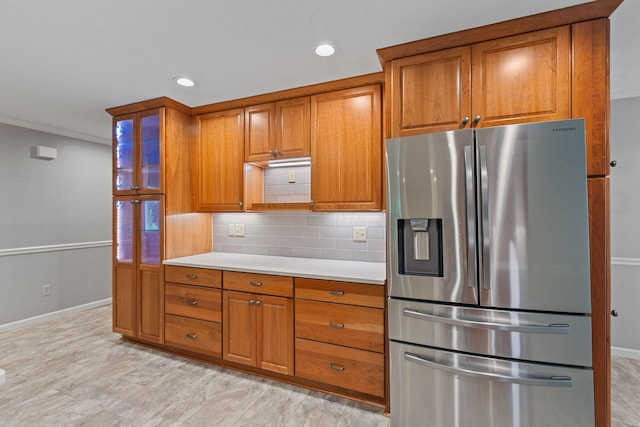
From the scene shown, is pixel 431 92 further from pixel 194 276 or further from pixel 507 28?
pixel 194 276

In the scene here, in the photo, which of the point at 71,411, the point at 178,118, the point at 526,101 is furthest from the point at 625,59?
the point at 71,411

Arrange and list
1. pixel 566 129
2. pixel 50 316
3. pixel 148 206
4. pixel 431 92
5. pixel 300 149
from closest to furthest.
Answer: pixel 566 129
pixel 431 92
pixel 300 149
pixel 148 206
pixel 50 316

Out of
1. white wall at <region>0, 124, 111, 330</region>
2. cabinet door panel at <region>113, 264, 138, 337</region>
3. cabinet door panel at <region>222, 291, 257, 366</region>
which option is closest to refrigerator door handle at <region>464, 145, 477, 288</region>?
cabinet door panel at <region>222, 291, 257, 366</region>

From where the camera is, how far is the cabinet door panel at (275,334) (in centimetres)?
233

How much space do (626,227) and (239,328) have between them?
3523mm

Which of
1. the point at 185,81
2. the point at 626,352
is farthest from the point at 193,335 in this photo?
the point at 626,352

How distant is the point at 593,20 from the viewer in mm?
1597

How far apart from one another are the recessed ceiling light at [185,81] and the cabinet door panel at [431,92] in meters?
1.56

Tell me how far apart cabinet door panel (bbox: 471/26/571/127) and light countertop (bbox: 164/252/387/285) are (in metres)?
1.23

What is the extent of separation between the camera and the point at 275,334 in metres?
2.38

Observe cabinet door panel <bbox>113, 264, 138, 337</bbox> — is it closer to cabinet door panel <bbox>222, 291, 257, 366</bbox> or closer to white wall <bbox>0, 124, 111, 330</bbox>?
cabinet door panel <bbox>222, 291, 257, 366</bbox>

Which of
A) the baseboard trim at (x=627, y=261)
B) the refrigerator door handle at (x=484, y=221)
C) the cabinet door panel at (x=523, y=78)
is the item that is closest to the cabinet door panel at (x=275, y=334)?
the refrigerator door handle at (x=484, y=221)

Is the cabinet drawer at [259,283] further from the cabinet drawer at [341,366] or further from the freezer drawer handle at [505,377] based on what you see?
the freezer drawer handle at [505,377]

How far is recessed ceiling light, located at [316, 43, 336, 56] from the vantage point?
193cm
